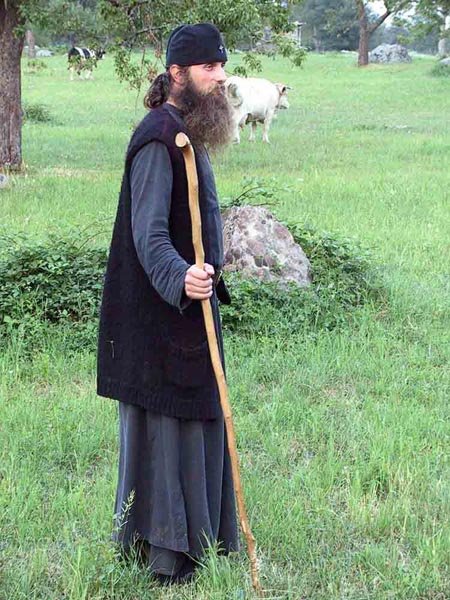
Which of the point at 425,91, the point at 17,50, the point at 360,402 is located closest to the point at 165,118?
the point at 360,402

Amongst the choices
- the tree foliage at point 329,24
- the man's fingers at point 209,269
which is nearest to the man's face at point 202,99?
the man's fingers at point 209,269

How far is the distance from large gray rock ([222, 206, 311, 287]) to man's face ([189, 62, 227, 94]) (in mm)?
3617

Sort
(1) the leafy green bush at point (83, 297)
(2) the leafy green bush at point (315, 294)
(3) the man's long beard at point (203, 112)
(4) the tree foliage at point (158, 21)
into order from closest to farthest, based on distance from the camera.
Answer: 1. (3) the man's long beard at point (203, 112)
2. (1) the leafy green bush at point (83, 297)
3. (2) the leafy green bush at point (315, 294)
4. (4) the tree foliage at point (158, 21)

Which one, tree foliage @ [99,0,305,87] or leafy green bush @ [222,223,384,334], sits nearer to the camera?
leafy green bush @ [222,223,384,334]

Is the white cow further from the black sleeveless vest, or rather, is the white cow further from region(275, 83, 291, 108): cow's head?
the black sleeveless vest

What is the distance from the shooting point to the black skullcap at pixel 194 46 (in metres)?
2.95

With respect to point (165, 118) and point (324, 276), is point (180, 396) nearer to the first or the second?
point (165, 118)

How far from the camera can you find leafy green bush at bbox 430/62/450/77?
1404 inches

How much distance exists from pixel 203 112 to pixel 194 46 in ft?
0.71

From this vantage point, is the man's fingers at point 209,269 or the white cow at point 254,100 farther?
the white cow at point 254,100

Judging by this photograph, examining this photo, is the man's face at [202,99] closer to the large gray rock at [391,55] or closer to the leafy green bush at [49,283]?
the leafy green bush at [49,283]

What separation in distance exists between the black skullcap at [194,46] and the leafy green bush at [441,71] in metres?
34.6

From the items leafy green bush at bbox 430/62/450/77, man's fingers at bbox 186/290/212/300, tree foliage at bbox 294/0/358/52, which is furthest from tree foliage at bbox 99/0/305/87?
tree foliage at bbox 294/0/358/52

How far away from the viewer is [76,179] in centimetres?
1210
